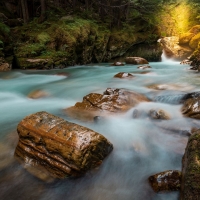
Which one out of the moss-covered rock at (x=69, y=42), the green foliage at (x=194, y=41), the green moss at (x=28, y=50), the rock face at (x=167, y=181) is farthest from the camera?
the green foliage at (x=194, y=41)

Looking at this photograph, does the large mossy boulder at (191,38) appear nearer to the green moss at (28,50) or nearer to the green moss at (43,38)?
the green moss at (43,38)

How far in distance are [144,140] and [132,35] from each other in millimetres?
15079

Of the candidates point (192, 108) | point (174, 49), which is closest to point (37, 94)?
point (192, 108)

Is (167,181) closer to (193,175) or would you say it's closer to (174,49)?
(193,175)

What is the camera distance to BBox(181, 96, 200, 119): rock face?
417cm

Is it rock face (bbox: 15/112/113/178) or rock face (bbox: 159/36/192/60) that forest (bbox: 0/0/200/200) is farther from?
rock face (bbox: 159/36/192/60)

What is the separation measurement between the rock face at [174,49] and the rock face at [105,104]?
1348 centimetres

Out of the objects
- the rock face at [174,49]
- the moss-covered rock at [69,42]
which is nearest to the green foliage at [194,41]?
the rock face at [174,49]

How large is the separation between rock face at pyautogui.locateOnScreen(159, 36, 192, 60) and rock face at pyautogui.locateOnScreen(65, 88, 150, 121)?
13.5 metres

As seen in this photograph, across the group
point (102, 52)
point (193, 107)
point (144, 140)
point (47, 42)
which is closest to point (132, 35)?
point (102, 52)

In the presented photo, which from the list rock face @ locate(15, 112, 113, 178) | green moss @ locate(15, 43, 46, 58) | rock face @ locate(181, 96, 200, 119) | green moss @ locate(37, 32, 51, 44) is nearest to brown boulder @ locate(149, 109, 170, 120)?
rock face @ locate(181, 96, 200, 119)

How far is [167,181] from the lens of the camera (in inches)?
91.9

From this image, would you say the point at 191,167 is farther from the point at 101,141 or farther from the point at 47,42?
the point at 47,42

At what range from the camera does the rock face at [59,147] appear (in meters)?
2.50
